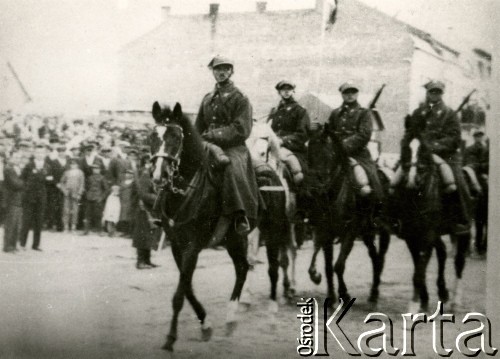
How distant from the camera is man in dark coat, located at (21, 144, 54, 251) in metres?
5.57

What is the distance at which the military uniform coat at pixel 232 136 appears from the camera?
191 inches

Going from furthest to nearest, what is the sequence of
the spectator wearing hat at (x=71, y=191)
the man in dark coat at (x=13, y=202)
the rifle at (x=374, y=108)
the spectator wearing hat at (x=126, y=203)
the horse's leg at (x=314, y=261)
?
the man in dark coat at (x=13, y=202) < the spectator wearing hat at (x=71, y=191) < the spectator wearing hat at (x=126, y=203) < the horse's leg at (x=314, y=261) < the rifle at (x=374, y=108)

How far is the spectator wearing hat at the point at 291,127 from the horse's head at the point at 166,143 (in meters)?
0.89

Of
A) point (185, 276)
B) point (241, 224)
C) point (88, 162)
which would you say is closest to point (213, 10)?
point (88, 162)

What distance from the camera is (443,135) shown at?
4918mm

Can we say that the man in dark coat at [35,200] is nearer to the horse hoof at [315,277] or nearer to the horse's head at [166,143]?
the horse's head at [166,143]

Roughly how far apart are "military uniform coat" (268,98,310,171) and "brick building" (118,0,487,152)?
0.09 m

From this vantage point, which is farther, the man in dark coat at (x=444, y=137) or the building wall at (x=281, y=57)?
the building wall at (x=281, y=57)

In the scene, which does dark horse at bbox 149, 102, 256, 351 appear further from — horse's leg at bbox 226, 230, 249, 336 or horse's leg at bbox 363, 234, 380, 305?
horse's leg at bbox 363, 234, 380, 305

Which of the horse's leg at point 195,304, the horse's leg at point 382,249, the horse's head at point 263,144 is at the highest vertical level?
the horse's head at point 263,144

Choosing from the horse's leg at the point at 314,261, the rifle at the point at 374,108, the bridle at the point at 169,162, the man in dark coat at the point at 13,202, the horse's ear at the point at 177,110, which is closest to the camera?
the bridle at the point at 169,162

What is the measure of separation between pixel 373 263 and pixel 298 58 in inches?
67.9

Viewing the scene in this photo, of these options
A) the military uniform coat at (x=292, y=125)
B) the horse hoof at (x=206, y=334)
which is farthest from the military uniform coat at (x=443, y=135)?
the horse hoof at (x=206, y=334)

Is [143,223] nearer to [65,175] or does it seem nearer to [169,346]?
[65,175]
